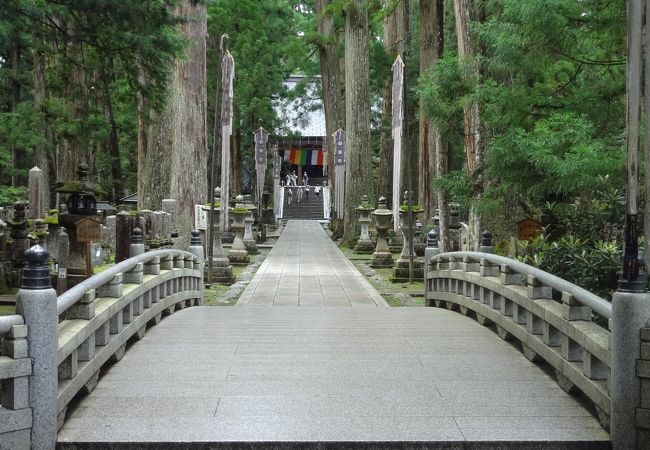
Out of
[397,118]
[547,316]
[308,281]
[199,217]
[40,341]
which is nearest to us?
[40,341]

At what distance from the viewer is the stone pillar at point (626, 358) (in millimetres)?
4027

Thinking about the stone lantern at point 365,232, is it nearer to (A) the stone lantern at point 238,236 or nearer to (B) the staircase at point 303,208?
(A) the stone lantern at point 238,236

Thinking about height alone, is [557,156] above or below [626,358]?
above

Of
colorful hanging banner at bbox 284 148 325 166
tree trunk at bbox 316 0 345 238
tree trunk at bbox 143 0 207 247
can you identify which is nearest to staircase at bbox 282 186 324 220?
colorful hanging banner at bbox 284 148 325 166

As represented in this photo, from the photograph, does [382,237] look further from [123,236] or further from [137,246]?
[137,246]

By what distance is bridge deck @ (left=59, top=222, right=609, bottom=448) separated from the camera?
4309 mm

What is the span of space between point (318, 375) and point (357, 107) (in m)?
20.2

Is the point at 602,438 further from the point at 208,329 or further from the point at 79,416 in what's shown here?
the point at 208,329

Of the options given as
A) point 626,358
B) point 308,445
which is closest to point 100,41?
point 308,445

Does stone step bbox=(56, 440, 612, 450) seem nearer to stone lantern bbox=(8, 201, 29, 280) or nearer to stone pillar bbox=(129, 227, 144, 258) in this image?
stone pillar bbox=(129, 227, 144, 258)

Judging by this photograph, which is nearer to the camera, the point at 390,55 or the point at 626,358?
the point at 626,358

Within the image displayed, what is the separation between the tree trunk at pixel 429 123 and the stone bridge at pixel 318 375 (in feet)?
28.7

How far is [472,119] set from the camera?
1187cm

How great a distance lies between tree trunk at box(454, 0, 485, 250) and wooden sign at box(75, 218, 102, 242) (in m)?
5.23
